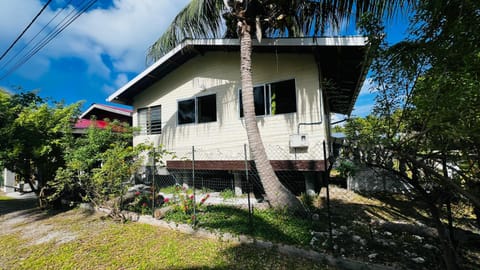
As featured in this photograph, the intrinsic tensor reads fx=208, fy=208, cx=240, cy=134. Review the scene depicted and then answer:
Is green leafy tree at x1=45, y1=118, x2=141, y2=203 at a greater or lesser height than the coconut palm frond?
lesser

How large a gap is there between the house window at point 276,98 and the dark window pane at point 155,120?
4654mm

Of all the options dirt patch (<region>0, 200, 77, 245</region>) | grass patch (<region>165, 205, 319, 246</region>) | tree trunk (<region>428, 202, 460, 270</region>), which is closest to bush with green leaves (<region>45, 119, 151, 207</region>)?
dirt patch (<region>0, 200, 77, 245</region>)

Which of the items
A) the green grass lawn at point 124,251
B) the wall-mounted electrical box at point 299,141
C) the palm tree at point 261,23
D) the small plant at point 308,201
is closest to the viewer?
the green grass lawn at point 124,251

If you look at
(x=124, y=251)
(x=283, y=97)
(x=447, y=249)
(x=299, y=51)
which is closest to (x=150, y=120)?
(x=283, y=97)

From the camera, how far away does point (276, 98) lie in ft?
22.7

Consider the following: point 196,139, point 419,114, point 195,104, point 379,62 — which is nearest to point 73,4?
point 195,104

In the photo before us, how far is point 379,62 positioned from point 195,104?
682 cm

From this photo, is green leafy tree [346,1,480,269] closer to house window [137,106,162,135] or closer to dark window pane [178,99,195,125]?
dark window pane [178,99,195,125]

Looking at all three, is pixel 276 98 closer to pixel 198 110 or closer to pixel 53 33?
pixel 198 110

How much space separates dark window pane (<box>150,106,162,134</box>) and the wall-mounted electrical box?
5.89 metres

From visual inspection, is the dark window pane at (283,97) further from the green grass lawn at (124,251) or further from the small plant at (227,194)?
the green grass lawn at (124,251)

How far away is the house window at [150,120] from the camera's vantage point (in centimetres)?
931

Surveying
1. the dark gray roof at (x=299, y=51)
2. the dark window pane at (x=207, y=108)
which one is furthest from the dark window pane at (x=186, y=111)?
the dark gray roof at (x=299, y=51)

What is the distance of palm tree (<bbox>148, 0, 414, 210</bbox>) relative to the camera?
495 centimetres
